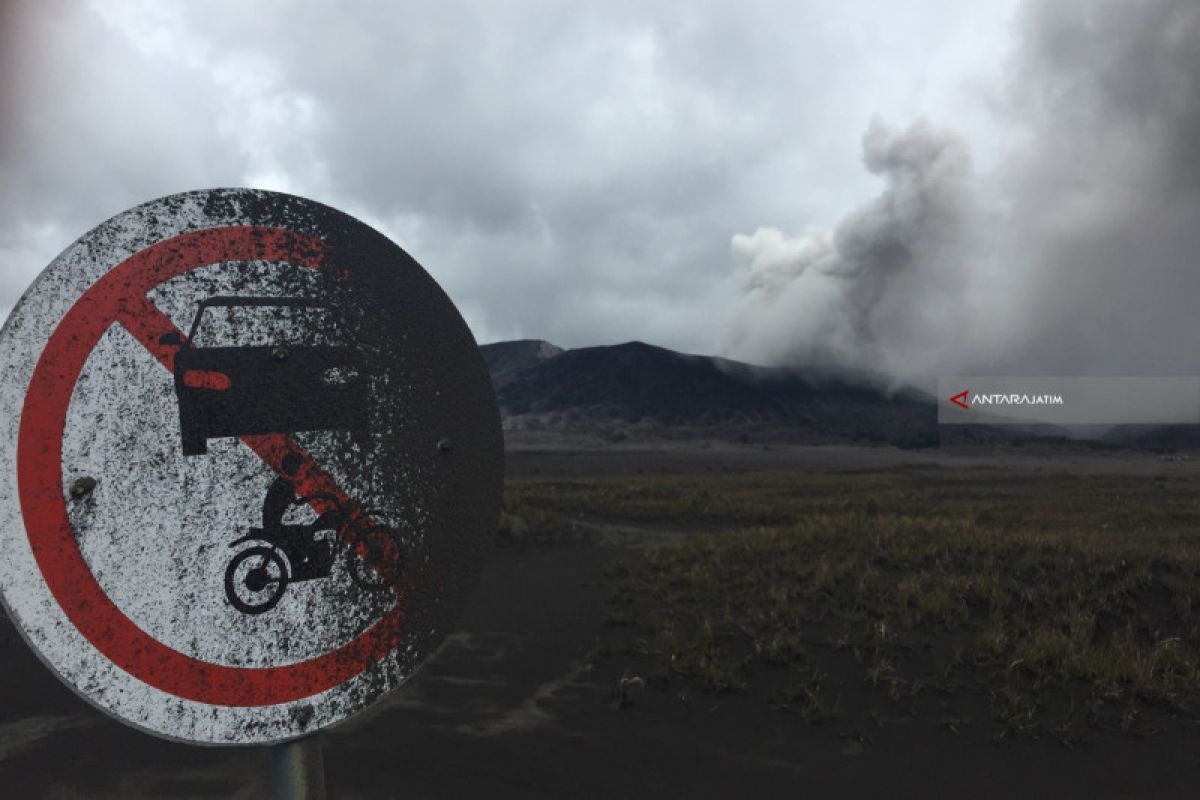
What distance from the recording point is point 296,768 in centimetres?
98

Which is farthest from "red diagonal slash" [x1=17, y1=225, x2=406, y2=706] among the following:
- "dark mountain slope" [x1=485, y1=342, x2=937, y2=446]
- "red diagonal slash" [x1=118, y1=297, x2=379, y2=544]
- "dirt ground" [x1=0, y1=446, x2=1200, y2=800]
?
"dark mountain slope" [x1=485, y1=342, x2=937, y2=446]

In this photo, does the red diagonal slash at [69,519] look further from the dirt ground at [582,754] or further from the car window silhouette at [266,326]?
the dirt ground at [582,754]

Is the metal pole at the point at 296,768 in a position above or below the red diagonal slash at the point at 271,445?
below

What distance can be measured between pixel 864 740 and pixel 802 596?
9.69 ft

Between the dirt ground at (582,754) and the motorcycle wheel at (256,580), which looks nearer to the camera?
the motorcycle wheel at (256,580)

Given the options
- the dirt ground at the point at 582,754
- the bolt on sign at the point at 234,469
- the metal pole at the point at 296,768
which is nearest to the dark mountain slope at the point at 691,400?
the dirt ground at the point at 582,754

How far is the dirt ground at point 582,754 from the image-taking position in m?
3.76

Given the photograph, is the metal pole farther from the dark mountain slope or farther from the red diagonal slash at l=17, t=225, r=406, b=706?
the dark mountain slope

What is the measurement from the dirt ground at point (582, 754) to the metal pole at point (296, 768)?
3.28 m

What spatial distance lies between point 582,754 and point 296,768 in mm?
3760

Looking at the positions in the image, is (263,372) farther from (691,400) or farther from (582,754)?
(691,400)

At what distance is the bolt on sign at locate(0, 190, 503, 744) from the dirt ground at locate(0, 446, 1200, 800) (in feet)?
11.1

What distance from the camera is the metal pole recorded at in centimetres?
97

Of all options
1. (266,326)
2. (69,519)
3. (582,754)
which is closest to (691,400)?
(582,754)
